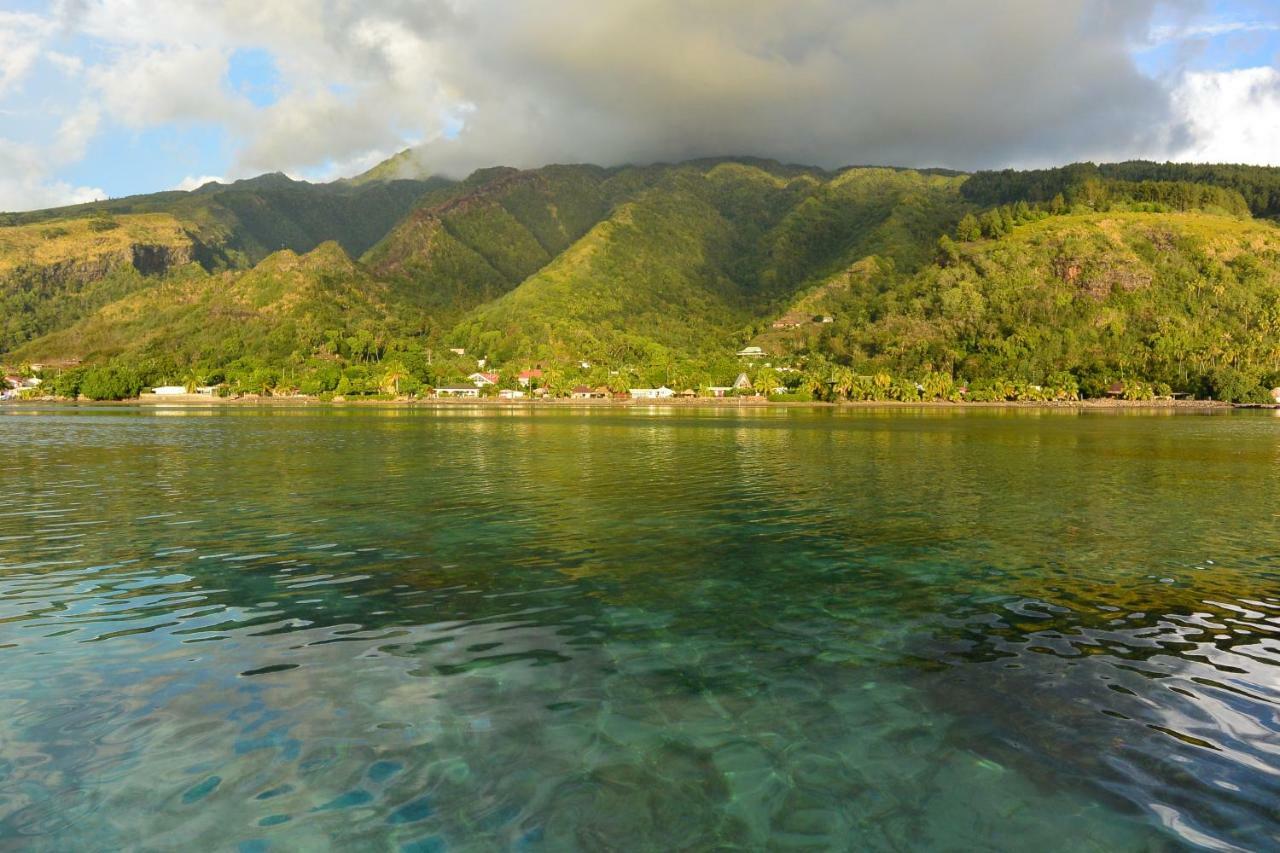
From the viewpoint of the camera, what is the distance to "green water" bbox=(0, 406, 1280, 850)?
31.1 feet

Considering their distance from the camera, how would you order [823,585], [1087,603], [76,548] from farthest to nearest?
[76,548] < [823,585] < [1087,603]

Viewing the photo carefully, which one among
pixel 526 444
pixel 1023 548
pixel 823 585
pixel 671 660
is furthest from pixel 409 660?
pixel 526 444

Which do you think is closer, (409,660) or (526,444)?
(409,660)

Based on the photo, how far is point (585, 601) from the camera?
62.1 ft

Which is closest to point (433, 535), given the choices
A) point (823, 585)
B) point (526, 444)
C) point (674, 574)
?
point (674, 574)

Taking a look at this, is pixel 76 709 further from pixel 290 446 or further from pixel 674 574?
pixel 290 446

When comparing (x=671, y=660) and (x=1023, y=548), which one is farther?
(x=1023, y=548)

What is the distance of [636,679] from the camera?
1380cm

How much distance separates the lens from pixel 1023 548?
25516 mm

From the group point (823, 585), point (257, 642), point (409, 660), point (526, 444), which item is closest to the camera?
point (409, 660)

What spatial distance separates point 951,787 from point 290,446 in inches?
2653

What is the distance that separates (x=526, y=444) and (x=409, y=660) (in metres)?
58.3

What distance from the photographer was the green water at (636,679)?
947cm

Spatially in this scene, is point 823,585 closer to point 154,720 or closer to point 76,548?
point 154,720
